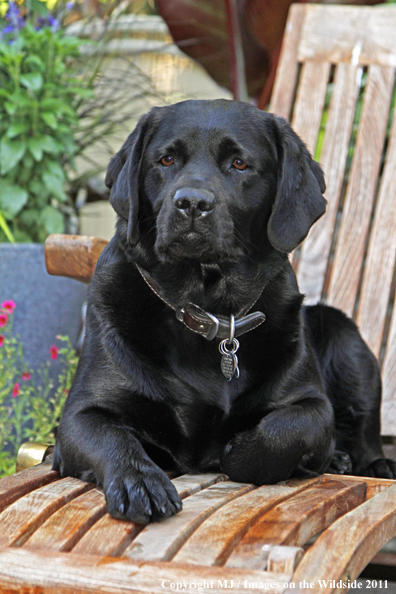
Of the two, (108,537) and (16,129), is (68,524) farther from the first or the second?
(16,129)

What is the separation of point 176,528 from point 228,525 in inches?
3.9

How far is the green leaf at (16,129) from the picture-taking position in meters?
3.25

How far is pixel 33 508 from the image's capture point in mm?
1428

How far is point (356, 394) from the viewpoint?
233 centimetres

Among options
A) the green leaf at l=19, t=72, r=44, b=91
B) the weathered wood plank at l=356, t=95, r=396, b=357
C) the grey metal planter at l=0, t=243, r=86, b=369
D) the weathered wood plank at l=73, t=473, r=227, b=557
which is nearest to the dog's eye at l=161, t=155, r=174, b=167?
the weathered wood plank at l=73, t=473, r=227, b=557

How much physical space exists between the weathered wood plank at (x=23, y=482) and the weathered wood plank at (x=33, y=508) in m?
0.04

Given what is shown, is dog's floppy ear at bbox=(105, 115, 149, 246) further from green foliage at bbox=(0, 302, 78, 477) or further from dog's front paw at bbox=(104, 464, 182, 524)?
green foliage at bbox=(0, 302, 78, 477)

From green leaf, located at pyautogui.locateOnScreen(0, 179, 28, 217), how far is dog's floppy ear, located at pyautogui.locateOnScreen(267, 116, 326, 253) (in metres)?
1.74

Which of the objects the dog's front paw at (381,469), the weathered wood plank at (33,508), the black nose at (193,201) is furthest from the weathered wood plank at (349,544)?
the black nose at (193,201)

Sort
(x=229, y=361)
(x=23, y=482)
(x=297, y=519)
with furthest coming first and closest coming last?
(x=229, y=361)
(x=23, y=482)
(x=297, y=519)

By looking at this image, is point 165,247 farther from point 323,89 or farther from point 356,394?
point 323,89

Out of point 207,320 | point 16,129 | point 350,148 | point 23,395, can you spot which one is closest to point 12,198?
point 16,129

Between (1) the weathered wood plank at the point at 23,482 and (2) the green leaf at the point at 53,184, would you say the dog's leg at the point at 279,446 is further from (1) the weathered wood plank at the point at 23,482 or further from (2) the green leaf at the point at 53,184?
(2) the green leaf at the point at 53,184

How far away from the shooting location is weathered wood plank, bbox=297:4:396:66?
3.06 m
